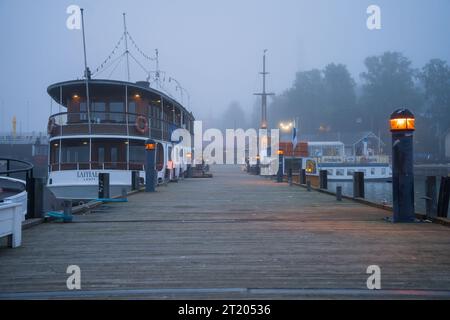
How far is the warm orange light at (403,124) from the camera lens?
8.57 meters

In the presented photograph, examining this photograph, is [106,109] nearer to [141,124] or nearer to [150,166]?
[141,124]

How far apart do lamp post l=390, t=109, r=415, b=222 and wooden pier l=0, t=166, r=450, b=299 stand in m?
0.47

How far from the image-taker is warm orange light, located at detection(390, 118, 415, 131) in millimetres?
8570

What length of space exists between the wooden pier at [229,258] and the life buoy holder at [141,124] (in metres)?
13.2

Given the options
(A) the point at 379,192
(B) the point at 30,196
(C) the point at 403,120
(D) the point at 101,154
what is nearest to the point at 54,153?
(D) the point at 101,154

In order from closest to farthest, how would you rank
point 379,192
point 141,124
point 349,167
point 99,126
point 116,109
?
point 99,126 < point 141,124 < point 116,109 < point 379,192 < point 349,167

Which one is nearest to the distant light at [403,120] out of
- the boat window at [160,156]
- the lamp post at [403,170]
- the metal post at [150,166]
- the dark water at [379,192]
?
the lamp post at [403,170]

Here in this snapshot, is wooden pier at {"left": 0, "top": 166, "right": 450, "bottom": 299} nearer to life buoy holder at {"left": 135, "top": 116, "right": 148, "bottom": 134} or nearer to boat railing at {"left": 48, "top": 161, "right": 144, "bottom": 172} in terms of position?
boat railing at {"left": 48, "top": 161, "right": 144, "bottom": 172}

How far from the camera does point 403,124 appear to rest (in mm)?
8609

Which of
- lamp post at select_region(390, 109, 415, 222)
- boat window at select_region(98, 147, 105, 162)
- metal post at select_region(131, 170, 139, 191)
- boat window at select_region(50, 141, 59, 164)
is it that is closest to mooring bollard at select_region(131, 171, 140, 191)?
metal post at select_region(131, 170, 139, 191)

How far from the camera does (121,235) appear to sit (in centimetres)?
752

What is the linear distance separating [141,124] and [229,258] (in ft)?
58.8
